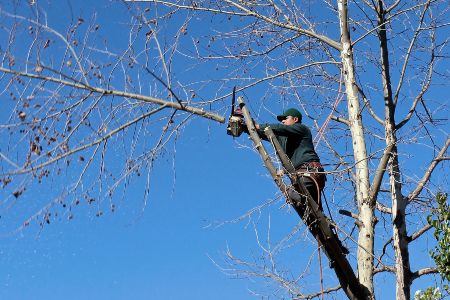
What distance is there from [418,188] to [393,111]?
33.9 inches

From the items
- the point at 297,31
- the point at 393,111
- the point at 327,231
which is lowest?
the point at 327,231

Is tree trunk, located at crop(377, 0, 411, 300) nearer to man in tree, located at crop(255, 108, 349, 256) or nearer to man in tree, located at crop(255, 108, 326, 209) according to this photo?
man in tree, located at crop(255, 108, 349, 256)

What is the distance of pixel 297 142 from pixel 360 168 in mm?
1018

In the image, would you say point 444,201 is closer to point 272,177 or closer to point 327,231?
point 327,231

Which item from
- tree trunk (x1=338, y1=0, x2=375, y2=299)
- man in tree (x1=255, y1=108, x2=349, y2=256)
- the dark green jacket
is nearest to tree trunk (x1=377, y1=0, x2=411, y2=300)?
tree trunk (x1=338, y1=0, x2=375, y2=299)

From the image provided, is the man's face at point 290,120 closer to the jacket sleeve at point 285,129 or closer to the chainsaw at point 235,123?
the jacket sleeve at point 285,129

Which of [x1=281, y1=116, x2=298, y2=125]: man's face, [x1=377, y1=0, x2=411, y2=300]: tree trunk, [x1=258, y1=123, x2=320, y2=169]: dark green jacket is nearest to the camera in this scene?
[x1=258, y1=123, x2=320, y2=169]: dark green jacket

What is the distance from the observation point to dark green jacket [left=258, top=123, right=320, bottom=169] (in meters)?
6.83

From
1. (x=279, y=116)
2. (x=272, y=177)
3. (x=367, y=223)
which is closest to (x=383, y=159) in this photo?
(x=367, y=223)

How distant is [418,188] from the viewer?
816cm

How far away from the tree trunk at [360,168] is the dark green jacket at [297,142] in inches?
29.6

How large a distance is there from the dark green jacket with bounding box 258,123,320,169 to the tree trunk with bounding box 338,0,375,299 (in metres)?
0.75

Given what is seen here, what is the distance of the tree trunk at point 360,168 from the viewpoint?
7426 mm

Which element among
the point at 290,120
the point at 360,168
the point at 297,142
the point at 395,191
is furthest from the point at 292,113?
the point at 395,191
